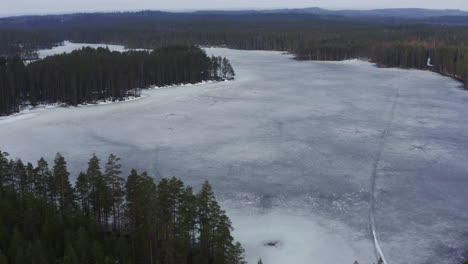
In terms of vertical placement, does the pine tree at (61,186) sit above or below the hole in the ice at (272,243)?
above

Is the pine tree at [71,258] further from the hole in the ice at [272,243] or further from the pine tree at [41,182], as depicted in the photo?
the hole in the ice at [272,243]

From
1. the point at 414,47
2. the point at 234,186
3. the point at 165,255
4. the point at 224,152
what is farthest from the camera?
the point at 414,47

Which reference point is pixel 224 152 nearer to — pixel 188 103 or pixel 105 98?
pixel 188 103

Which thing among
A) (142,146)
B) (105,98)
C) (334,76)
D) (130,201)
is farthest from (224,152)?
(334,76)

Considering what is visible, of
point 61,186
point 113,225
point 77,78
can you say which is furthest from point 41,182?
point 77,78

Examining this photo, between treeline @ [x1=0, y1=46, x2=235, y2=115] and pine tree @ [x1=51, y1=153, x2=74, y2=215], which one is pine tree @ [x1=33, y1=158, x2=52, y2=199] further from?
treeline @ [x1=0, y1=46, x2=235, y2=115]

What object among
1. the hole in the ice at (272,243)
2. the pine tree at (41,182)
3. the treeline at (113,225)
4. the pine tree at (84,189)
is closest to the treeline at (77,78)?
the pine tree at (41,182)

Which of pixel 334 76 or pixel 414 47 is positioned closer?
pixel 334 76

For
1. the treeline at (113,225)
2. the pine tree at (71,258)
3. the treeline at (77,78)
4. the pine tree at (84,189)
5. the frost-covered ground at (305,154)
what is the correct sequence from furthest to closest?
the treeline at (77,78) → the frost-covered ground at (305,154) → the pine tree at (84,189) → the treeline at (113,225) → the pine tree at (71,258)
